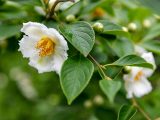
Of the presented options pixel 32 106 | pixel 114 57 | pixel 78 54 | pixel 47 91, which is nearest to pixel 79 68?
pixel 78 54

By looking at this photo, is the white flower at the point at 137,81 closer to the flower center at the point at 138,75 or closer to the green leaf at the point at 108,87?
the flower center at the point at 138,75

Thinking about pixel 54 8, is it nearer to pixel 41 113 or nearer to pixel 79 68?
pixel 79 68

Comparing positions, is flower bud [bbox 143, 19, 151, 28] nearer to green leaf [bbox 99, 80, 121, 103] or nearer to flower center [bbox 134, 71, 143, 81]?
flower center [bbox 134, 71, 143, 81]

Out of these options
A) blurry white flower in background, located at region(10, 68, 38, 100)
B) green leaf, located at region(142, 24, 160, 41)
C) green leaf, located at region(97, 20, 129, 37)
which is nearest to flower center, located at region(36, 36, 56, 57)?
green leaf, located at region(97, 20, 129, 37)

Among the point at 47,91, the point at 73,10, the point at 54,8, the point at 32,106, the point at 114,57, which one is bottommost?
the point at 32,106

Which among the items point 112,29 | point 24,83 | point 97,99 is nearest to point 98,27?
point 112,29
